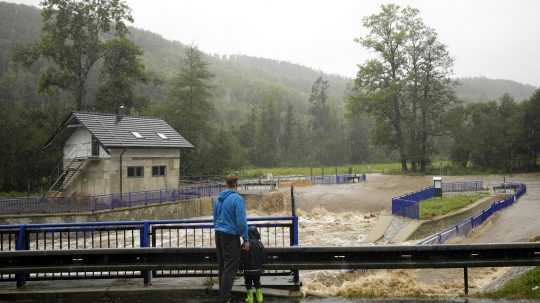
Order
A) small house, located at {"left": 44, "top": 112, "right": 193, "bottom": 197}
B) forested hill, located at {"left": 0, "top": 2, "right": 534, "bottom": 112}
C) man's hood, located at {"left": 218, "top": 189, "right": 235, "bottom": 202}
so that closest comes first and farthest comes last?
man's hood, located at {"left": 218, "top": 189, "right": 235, "bottom": 202} → small house, located at {"left": 44, "top": 112, "right": 193, "bottom": 197} → forested hill, located at {"left": 0, "top": 2, "right": 534, "bottom": 112}

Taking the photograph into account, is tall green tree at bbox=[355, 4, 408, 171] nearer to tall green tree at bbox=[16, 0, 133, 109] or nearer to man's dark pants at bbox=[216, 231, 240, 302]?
tall green tree at bbox=[16, 0, 133, 109]

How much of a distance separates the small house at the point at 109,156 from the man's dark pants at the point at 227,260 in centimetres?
2568

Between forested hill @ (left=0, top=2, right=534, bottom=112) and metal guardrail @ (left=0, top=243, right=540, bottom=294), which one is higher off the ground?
forested hill @ (left=0, top=2, right=534, bottom=112)

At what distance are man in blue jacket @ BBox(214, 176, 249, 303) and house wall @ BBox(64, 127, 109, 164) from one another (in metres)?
26.4

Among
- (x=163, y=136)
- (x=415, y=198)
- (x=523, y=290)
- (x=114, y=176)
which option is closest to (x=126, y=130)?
(x=163, y=136)

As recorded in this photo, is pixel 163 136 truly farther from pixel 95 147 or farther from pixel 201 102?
pixel 201 102

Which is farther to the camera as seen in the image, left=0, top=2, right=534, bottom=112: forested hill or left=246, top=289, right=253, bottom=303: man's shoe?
left=0, top=2, right=534, bottom=112: forested hill

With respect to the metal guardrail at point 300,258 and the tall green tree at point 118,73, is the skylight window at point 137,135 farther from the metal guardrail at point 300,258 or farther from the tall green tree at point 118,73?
the metal guardrail at point 300,258

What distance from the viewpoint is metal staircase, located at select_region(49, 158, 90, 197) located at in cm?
3081

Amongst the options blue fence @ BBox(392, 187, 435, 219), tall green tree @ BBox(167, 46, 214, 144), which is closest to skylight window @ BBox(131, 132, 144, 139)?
blue fence @ BBox(392, 187, 435, 219)

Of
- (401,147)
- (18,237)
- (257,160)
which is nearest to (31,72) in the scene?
(257,160)

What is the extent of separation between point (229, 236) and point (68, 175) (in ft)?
93.7

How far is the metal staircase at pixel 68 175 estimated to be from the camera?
3081 cm

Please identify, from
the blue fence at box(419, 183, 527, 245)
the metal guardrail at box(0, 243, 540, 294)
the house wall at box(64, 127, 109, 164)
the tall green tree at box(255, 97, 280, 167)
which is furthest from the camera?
the tall green tree at box(255, 97, 280, 167)
